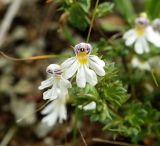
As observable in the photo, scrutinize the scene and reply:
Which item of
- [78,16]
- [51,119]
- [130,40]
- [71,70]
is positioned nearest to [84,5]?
[78,16]

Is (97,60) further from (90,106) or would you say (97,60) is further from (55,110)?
(55,110)

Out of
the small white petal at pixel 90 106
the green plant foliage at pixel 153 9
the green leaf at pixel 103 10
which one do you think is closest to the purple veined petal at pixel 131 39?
the green leaf at pixel 103 10

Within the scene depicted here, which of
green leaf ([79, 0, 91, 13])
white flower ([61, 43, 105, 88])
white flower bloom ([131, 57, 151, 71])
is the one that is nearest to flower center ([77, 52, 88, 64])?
white flower ([61, 43, 105, 88])

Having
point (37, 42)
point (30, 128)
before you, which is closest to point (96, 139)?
point (30, 128)

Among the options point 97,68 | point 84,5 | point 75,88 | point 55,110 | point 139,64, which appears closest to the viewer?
point 97,68

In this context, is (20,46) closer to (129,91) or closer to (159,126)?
(129,91)

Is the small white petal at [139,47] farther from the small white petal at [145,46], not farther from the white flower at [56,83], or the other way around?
the white flower at [56,83]
